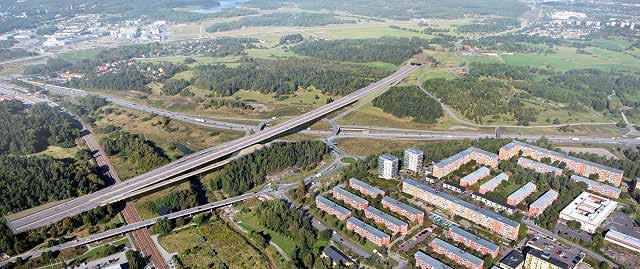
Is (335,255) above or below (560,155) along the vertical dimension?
below

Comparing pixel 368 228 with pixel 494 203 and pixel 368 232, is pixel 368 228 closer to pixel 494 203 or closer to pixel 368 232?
pixel 368 232

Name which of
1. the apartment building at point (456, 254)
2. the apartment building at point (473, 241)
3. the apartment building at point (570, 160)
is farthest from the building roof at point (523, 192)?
the apartment building at point (456, 254)

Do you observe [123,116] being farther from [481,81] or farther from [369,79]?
[481,81]

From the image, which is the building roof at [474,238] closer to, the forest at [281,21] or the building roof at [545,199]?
the building roof at [545,199]

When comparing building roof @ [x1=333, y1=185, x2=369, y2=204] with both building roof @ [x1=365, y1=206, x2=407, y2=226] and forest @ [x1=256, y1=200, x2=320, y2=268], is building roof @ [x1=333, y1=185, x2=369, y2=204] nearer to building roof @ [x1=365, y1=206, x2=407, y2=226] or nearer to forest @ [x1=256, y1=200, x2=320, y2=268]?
building roof @ [x1=365, y1=206, x2=407, y2=226]

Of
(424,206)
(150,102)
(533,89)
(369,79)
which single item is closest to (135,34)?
(150,102)

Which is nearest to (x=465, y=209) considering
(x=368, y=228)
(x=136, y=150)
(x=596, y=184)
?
(x=368, y=228)

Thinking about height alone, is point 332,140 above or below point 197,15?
below
